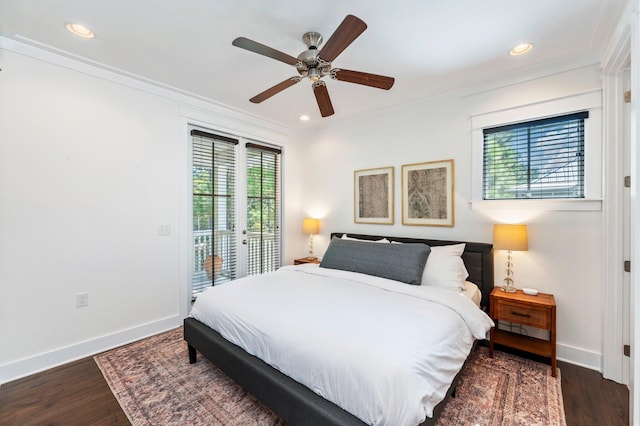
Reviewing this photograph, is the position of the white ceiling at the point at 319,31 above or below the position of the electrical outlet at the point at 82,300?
above

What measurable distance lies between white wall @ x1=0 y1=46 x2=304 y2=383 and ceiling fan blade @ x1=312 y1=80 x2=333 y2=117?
1.70m

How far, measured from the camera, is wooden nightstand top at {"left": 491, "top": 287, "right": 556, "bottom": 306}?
2289 millimetres

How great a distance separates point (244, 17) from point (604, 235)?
3194mm

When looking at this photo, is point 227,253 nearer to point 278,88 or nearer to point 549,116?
point 278,88

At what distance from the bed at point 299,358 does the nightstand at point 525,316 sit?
0.66 feet

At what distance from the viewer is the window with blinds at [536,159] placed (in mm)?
2434

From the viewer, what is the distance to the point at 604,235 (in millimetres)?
2227

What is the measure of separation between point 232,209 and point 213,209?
10.5 inches

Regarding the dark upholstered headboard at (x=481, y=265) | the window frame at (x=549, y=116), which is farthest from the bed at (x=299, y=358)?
the window frame at (x=549, y=116)

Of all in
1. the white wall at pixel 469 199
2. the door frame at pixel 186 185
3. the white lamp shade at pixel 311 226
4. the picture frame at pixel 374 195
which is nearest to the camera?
the white wall at pixel 469 199

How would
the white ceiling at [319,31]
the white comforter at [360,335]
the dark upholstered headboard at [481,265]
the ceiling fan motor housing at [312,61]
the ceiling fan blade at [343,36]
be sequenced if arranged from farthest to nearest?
the dark upholstered headboard at [481,265]
the ceiling fan motor housing at [312,61]
the white ceiling at [319,31]
the ceiling fan blade at [343,36]
the white comforter at [360,335]

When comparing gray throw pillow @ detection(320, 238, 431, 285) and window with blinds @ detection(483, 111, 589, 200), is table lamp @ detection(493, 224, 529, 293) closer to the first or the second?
window with blinds @ detection(483, 111, 589, 200)

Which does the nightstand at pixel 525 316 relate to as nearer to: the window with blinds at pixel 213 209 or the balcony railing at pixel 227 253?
the balcony railing at pixel 227 253

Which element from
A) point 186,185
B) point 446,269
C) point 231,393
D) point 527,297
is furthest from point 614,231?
point 186,185
